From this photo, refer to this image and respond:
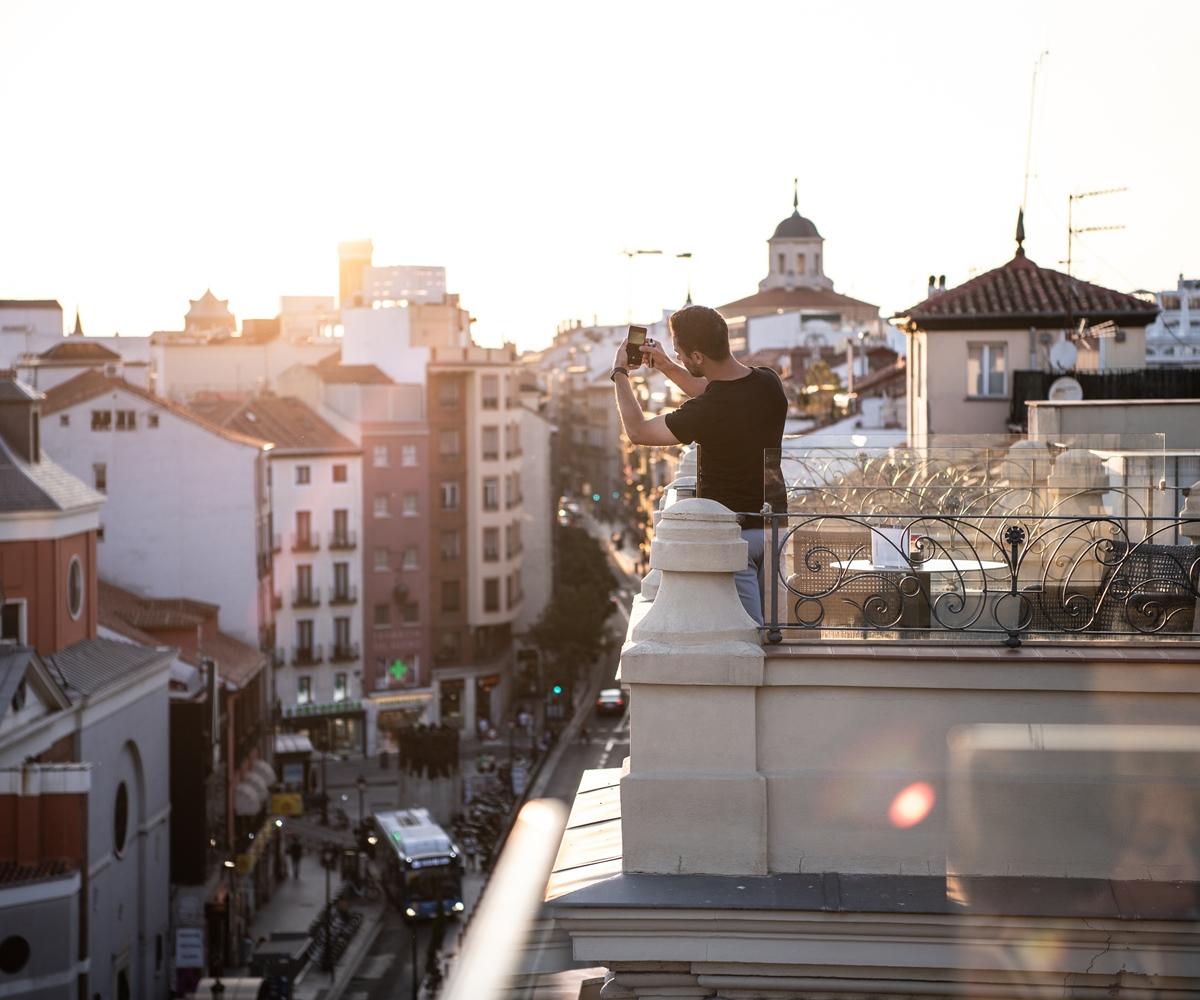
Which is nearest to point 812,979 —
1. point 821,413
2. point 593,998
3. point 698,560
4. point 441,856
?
point 593,998

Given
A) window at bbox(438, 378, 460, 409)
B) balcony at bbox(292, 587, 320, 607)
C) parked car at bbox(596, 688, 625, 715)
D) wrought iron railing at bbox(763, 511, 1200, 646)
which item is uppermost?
window at bbox(438, 378, 460, 409)

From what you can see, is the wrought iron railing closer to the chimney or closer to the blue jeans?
the blue jeans

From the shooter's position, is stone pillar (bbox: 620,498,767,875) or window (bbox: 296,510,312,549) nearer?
stone pillar (bbox: 620,498,767,875)

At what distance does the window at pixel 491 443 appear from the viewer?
66875mm

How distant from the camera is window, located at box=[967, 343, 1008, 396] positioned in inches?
1508

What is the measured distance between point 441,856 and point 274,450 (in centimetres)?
2231

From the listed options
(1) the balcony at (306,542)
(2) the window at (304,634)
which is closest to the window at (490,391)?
(1) the balcony at (306,542)

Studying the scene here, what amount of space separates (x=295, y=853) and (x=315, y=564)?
14.0 meters

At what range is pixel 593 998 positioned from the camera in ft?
19.7

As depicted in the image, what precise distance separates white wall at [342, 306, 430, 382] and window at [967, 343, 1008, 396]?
31.3 m

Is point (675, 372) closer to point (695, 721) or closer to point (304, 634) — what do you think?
point (695, 721)

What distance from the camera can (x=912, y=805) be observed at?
5.89 m

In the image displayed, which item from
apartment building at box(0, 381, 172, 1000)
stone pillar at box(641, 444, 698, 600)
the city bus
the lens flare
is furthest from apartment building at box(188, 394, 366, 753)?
the lens flare

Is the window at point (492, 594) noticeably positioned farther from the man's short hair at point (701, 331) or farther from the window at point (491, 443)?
the man's short hair at point (701, 331)
